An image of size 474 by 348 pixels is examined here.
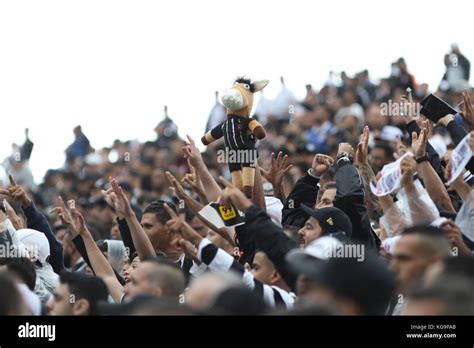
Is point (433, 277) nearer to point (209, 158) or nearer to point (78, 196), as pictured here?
point (209, 158)

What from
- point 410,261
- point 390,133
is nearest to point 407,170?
point 410,261

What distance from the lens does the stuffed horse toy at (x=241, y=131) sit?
8.24m

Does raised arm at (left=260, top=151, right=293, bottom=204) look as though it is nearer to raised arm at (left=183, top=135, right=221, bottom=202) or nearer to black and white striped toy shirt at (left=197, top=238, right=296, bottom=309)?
raised arm at (left=183, top=135, right=221, bottom=202)

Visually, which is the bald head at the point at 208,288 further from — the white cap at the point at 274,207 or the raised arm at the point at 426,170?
the white cap at the point at 274,207

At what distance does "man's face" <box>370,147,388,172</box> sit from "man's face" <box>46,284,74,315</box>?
12.7 ft

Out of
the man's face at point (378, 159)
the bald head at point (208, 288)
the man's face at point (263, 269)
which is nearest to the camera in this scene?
the bald head at point (208, 288)

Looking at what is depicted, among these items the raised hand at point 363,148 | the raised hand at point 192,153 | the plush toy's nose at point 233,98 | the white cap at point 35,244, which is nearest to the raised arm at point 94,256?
the white cap at point 35,244

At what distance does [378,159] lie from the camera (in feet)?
33.7

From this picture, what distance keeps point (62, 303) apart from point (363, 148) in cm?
246

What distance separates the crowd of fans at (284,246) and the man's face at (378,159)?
0.01 meters
